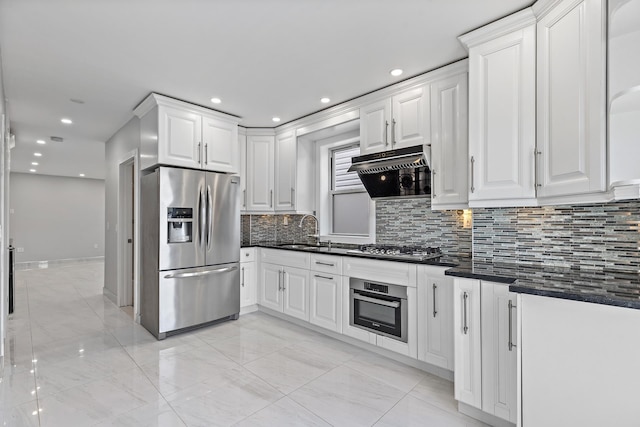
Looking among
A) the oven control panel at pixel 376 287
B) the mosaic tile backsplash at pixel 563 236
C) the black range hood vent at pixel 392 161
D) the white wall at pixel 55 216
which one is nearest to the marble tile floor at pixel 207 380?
the oven control panel at pixel 376 287

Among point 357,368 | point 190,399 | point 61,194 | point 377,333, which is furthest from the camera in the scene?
point 61,194

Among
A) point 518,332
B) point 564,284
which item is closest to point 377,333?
point 518,332

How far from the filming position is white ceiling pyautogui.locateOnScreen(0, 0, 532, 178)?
194cm

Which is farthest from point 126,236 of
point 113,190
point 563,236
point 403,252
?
point 563,236

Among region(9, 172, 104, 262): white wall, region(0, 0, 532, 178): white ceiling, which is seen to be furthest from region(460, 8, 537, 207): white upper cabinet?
region(9, 172, 104, 262): white wall

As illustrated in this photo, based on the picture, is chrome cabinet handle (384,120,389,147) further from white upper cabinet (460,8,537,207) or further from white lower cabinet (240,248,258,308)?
white lower cabinet (240,248,258,308)

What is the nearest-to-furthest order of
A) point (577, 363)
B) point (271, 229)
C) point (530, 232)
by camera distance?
point (577, 363) < point (530, 232) < point (271, 229)

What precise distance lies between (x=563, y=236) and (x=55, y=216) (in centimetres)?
1126

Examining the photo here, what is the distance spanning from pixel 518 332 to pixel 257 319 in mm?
2979

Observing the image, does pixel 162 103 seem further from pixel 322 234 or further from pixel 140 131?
pixel 322 234

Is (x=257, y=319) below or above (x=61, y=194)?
below

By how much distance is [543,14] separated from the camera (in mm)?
1886

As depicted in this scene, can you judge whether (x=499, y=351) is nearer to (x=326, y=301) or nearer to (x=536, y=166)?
(x=536, y=166)

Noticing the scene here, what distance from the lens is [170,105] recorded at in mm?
3322
